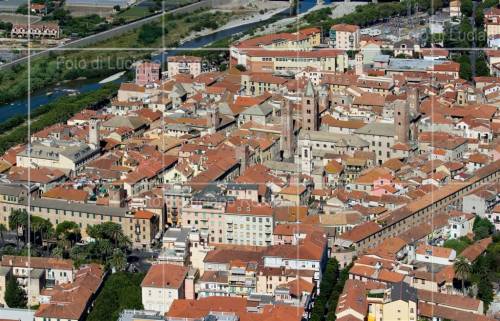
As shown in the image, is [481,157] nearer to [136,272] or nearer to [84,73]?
[136,272]

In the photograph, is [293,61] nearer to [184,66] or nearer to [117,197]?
[184,66]

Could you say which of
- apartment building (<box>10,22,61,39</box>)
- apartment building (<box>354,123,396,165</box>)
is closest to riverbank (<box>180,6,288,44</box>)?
apartment building (<box>10,22,61,39</box>)

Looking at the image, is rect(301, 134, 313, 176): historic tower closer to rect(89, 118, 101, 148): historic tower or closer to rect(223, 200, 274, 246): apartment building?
rect(223, 200, 274, 246): apartment building

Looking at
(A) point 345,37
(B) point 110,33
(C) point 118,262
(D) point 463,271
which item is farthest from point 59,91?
(D) point 463,271

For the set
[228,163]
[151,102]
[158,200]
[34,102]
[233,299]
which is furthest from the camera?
[34,102]

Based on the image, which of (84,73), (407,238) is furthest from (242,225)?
(84,73)

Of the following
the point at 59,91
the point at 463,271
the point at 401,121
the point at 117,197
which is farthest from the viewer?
the point at 59,91
